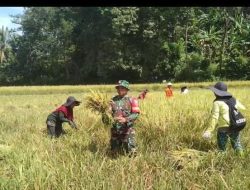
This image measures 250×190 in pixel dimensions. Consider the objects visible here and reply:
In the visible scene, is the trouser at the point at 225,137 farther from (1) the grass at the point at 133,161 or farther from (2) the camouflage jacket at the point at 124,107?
(2) the camouflage jacket at the point at 124,107

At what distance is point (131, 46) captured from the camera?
4319 centimetres

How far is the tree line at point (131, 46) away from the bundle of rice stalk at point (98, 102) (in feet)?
87.4

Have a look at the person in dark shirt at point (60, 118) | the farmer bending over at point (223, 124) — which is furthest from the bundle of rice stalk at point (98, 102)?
the farmer bending over at point (223, 124)

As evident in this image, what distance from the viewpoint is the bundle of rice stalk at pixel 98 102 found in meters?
8.92

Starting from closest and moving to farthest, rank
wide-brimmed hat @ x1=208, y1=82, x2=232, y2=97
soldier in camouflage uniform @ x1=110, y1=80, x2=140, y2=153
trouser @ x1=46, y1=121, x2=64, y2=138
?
1. wide-brimmed hat @ x1=208, y1=82, x2=232, y2=97
2. soldier in camouflage uniform @ x1=110, y1=80, x2=140, y2=153
3. trouser @ x1=46, y1=121, x2=64, y2=138

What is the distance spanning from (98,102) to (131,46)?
34.5 m

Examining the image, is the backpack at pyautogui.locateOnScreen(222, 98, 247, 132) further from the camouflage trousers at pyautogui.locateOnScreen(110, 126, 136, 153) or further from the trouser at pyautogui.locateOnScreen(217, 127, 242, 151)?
the camouflage trousers at pyautogui.locateOnScreen(110, 126, 136, 153)

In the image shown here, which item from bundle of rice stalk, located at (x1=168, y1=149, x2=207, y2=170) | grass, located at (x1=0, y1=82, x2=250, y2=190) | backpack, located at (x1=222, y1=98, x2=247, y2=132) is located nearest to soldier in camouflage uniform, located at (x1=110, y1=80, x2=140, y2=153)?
grass, located at (x1=0, y1=82, x2=250, y2=190)

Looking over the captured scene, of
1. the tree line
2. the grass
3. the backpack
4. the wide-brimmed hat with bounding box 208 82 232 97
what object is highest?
the tree line

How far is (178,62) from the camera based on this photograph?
40.2 meters

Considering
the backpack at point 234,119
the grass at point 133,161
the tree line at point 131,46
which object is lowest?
the grass at point 133,161

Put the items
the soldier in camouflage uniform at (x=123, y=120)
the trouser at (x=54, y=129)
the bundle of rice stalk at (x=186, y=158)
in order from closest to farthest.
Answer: the bundle of rice stalk at (x=186, y=158), the soldier in camouflage uniform at (x=123, y=120), the trouser at (x=54, y=129)

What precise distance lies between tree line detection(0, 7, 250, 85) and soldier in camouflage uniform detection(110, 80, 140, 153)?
95.2 ft

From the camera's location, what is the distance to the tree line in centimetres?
3778
